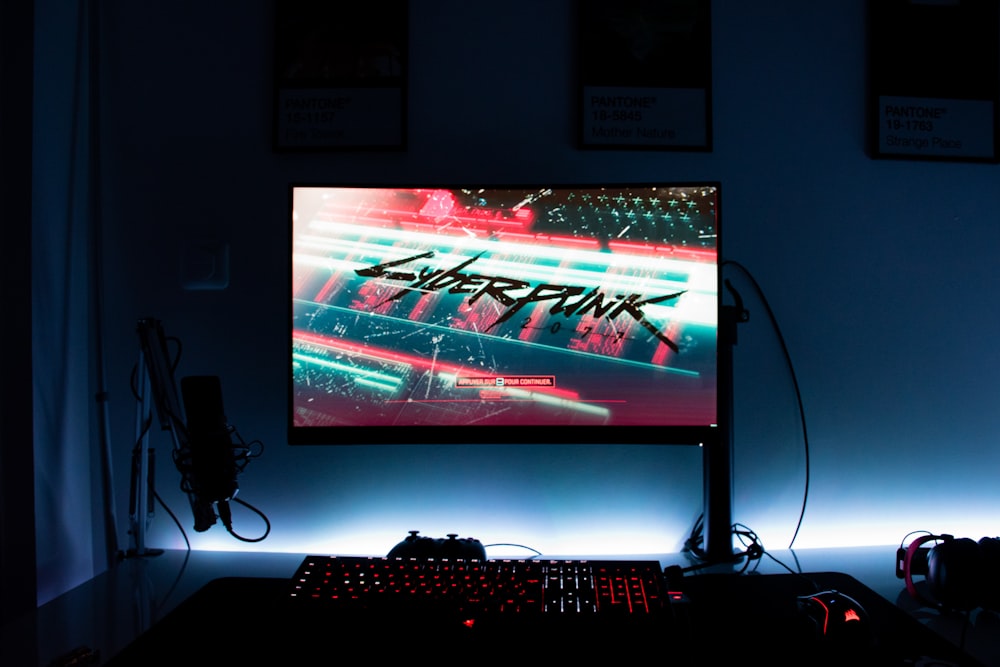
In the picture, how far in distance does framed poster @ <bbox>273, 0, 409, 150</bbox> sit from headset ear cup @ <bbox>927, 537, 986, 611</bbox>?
3.92ft

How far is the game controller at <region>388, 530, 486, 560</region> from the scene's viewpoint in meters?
0.98

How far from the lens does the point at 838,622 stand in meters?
0.74

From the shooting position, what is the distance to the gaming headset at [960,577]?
2.86 feet

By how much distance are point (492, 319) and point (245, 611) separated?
572mm

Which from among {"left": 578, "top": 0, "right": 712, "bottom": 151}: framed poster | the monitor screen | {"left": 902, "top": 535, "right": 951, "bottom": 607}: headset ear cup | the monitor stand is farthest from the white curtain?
{"left": 902, "top": 535, "right": 951, "bottom": 607}: headset ear cup

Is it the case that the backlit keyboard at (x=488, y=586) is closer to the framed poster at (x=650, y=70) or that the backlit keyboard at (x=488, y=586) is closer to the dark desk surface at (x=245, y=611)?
the dark desk surface at (x=245, y=611)

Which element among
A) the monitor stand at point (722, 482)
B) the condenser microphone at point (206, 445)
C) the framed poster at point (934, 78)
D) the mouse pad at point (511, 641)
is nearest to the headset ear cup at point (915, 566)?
the mouse pad at point (511, 641)

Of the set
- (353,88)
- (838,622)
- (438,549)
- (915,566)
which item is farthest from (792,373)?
(353,88)

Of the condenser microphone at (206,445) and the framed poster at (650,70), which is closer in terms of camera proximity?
the condenser microphone at (206,445)

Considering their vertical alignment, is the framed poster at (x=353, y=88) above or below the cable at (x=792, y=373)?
above

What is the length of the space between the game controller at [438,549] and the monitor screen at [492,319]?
0.17 m

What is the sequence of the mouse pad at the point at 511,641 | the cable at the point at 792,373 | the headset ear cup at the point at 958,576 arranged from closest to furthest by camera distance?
the mouse pad at the point at 511,641
the headset ear cup at the point at 958,576
the cable at the point at 792,373

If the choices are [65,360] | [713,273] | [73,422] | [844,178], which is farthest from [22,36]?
[844,178]

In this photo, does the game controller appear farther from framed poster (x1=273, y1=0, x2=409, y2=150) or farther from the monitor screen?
framed poster (x1=273, y1=0, x2=409, y2=150)
